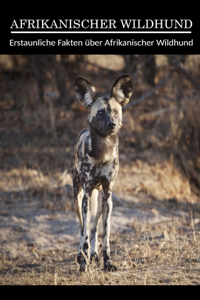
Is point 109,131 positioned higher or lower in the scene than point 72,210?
higher

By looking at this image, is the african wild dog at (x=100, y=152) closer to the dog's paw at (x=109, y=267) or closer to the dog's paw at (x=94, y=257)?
the dog's paw at (x=109, y=267)

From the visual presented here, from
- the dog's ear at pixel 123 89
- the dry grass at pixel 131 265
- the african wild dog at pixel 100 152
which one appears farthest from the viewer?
the dog's ear at pixel 123 89

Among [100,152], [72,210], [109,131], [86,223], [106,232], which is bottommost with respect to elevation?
[106,232]

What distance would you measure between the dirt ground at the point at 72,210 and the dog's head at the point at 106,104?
0.58 metres

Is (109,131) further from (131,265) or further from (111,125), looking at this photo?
(131,265)

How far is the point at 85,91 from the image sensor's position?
426 centimetres

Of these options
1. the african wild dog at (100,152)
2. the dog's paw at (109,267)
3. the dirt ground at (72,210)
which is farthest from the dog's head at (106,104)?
the dog's paw at (109,267)

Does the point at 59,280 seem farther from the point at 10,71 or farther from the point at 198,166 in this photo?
the point at 10,71

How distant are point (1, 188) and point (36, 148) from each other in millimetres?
2343

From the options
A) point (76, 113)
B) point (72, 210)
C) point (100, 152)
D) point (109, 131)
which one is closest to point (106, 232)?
point (100, 152)

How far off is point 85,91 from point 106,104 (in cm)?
35

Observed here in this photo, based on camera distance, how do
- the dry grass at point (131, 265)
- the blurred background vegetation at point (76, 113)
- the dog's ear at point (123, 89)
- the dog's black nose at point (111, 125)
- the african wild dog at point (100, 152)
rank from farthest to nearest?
the blurred background vegetation at point (76, 113) → the dog's ear at point (123, 89) → the african wild dog at point (100, 152) → the dog's black nose at point (111, 125) → the dry grass at point (131, 265)

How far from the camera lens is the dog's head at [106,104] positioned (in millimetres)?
3955
